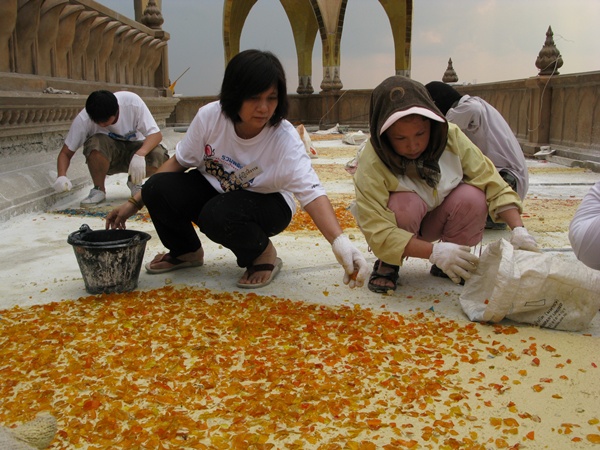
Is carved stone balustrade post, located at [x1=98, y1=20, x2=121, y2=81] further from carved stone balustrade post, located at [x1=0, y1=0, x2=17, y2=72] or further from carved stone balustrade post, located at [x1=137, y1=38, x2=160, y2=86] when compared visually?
carved stone balustrade post, located at [x1=0, y1=0, x2=17, y2=72]

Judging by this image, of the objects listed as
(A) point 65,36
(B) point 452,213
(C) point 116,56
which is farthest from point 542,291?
(C) point 116,56

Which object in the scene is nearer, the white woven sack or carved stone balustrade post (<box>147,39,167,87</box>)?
the white woven sack

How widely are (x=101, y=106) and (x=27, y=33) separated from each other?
1.63m

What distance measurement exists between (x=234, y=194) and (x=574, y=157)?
21.0 feet

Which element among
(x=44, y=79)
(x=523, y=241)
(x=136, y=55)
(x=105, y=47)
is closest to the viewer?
(x=523, y=241)

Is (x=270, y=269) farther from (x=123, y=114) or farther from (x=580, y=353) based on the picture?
(x=123, y=114)

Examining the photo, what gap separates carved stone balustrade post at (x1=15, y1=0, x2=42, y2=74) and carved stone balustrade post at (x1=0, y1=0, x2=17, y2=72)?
0.42ft

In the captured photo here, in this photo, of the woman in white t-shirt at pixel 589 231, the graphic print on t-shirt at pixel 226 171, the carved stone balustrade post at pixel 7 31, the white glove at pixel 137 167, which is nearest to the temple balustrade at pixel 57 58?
the carved stone balustrade post at pixel 7 31

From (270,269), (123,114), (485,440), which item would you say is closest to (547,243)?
(270,269)

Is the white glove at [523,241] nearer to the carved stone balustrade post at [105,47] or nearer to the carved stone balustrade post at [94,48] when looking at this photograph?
the carved stone balustrade post at [94,48]

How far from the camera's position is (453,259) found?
234cm

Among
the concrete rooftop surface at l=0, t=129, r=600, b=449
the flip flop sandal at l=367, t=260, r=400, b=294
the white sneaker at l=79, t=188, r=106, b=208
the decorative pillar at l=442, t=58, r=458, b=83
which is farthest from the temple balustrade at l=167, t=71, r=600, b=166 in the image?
the white sneaker at l=79, t=188, r=106, b=208

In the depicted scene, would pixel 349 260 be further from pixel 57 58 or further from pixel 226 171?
pixel 57 58

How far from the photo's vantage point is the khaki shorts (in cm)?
492
